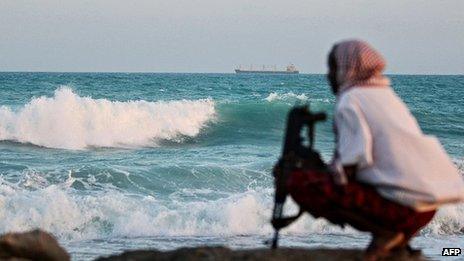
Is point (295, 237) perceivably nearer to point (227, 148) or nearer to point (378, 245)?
point (378, 245)

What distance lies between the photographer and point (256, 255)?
4664 mm

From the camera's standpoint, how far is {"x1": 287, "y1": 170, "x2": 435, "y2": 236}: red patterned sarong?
432 centimetres

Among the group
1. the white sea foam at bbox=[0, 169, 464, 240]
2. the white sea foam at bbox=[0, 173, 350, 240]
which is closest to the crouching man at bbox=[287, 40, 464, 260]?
the white sea foam at bbox=[0, 169, 464, 240]

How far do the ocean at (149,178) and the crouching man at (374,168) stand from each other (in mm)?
4693

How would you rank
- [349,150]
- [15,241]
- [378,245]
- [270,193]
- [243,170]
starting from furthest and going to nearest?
1. [243,170]
2. [270,193]
3. [15,241]
4. [378,245]
5. [349,150]

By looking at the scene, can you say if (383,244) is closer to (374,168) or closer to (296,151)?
(374,168)

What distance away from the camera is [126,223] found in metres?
10.9

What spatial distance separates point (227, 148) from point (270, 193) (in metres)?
7.26

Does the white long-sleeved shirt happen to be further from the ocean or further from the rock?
the ocean

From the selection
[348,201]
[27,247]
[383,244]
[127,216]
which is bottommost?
[127,216]

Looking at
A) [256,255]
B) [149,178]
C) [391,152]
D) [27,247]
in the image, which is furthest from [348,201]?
[149,178]

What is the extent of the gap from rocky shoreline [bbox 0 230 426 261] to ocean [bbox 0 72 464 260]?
11.0 ft

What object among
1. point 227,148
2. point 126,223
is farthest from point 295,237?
point 227,148

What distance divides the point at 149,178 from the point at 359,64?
10.2m
